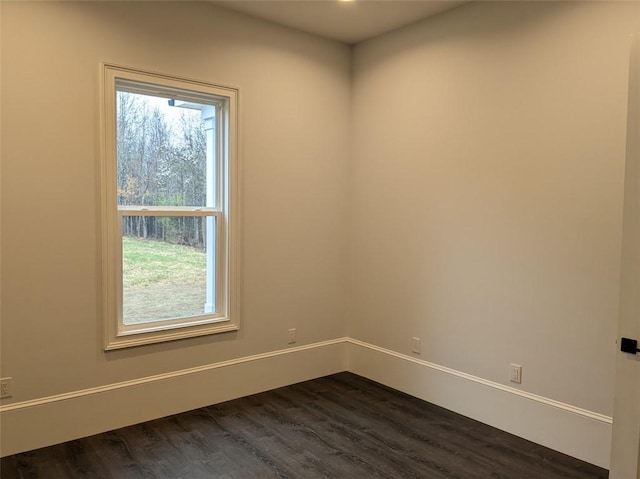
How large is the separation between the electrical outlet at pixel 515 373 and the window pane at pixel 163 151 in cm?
233

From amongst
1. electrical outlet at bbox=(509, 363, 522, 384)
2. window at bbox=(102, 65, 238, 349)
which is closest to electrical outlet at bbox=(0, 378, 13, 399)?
window at bbox=(102, 65, 238, 349)

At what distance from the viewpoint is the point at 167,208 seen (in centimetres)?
339

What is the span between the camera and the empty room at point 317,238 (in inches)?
108

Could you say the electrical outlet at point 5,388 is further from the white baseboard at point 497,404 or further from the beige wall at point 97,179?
the white baseboard at point 497,404

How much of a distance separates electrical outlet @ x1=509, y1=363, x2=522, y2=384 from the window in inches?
75.6

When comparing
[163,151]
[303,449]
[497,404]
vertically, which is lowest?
[303,449]

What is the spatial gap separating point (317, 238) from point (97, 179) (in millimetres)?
1755

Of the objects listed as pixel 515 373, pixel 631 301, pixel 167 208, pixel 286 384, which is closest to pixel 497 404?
pixel 515 373

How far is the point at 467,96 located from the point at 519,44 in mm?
452

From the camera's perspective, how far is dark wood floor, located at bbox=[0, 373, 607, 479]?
2.67 metres

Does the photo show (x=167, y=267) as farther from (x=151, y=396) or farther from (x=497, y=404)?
(x=497, y=404)

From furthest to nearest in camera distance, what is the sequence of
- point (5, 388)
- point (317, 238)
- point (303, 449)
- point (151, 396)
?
point (317, 238)
point (151, 396)
point (303, 449)
point (5, 388)

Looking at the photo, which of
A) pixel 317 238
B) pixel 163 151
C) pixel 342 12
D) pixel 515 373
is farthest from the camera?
pixel 317 238

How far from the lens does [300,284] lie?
4027 mm
